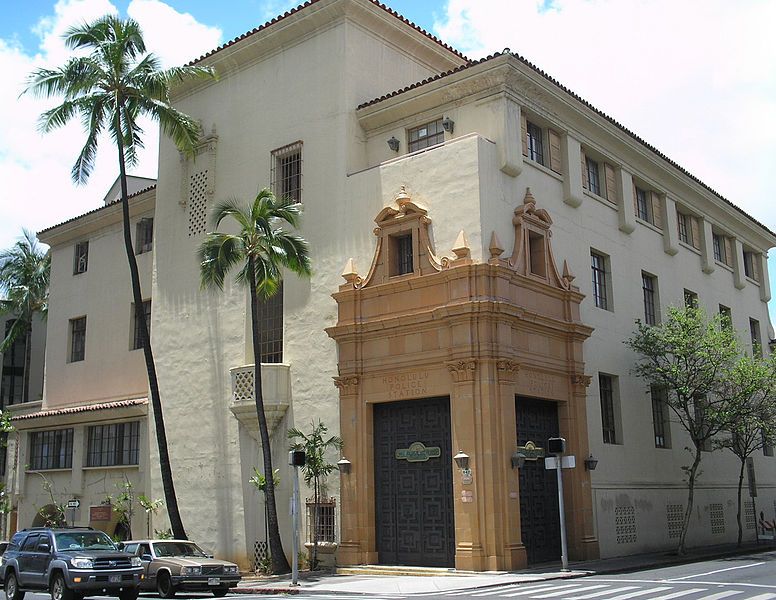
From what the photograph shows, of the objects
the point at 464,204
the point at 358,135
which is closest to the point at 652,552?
the point at 464,204

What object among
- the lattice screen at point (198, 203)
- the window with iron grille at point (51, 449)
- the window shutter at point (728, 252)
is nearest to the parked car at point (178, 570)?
the lattice screen at point (198, 203)

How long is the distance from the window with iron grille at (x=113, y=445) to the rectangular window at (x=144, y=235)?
711 cm

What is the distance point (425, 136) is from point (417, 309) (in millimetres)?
5829

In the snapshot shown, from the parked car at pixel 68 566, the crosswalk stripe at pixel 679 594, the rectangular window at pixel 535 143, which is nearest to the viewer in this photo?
the crosswalk stripe at pixel 679 594

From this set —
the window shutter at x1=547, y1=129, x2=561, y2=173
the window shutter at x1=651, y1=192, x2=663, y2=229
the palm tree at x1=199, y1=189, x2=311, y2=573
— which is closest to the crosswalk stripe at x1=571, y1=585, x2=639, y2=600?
the palm tree at x1=199, y1=189, x2=311, y2=573

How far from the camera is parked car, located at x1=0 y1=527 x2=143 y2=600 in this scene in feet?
57.4

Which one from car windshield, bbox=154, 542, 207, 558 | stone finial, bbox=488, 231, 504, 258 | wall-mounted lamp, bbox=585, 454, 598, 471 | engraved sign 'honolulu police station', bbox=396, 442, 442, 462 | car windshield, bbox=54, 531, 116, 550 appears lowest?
car windshield, bbox=154, 542, 207, 558

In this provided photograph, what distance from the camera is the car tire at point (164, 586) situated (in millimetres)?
19719

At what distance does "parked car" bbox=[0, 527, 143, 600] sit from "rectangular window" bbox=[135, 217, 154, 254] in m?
17.2

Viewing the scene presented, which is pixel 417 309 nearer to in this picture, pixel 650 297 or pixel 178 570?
pixel 178 570

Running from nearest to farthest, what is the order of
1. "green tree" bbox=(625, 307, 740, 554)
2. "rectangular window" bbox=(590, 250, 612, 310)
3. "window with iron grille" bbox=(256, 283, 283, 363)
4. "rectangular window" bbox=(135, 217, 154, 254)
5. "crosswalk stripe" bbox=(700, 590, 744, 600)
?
"crosswalk stripe" bbox=(700, 590, 744, 600) → "window with iron grille" bbox=(256, 283, 283, 363) → "green tree" bbox=(625, 307, 740, 554) → "rectangular window" bbox=(590, 250, 612, 310) → "rectangular window" bbox=(135, 217, 154, 254)

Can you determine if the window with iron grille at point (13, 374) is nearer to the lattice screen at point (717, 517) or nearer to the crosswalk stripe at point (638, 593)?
the lattice screen at point (717, 517)

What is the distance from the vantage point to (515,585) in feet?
63.1

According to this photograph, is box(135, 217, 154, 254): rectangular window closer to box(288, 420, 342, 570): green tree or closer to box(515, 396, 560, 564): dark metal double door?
box(288, 420, 342, 570): green tree
